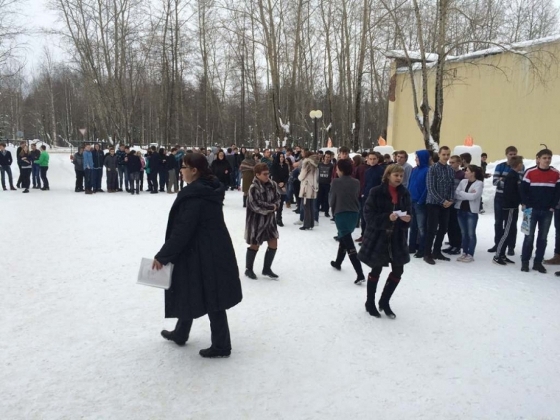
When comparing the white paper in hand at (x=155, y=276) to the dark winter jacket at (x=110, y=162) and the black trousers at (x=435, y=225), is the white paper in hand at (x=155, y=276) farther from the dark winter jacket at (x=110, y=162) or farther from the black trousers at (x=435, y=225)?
the dark winter jacket at (x=110, y=162)

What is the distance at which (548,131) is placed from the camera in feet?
59.3

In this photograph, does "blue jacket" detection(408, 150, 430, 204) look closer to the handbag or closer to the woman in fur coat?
the handbag

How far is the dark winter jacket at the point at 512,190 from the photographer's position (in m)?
7.02

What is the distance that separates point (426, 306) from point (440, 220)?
255cm

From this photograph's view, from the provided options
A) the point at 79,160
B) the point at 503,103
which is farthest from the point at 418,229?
the point at 503,103

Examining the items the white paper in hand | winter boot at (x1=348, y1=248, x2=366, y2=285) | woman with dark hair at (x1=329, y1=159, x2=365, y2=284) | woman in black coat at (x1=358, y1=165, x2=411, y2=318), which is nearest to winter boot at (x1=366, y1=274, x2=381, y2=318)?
woman in black coat at (x1=358, y1=165, x2=411, y2=318)

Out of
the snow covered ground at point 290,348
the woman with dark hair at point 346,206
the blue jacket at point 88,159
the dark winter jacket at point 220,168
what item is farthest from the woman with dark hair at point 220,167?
the woman with dark hair at point 346,206

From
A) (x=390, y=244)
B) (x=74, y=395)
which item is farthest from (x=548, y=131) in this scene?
(x=74, y=395)

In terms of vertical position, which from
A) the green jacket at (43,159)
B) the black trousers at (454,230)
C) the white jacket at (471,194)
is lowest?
the black trousers at (454,230)

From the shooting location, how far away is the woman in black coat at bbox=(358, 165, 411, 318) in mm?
4656

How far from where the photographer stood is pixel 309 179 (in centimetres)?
983

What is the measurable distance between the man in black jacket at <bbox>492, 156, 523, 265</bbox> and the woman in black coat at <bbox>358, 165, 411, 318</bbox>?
3161 millimetres

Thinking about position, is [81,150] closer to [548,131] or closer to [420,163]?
[420,163]

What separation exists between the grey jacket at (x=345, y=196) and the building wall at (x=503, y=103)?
12224 millimetres
